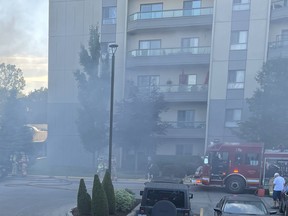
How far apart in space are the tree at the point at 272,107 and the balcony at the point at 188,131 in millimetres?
3575

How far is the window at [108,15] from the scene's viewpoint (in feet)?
57.0

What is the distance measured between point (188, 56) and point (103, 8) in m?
5.86

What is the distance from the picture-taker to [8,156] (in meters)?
12.7

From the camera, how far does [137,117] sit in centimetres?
1403

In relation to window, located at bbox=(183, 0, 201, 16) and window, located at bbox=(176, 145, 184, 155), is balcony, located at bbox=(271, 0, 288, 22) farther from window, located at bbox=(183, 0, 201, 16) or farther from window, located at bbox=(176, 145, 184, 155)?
window, located at bbox=(176, 145, 184, 155)

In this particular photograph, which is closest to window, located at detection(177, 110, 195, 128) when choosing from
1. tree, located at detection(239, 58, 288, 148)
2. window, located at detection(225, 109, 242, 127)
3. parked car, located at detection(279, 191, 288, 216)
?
window, located at detection(225, 109, 242, 127)

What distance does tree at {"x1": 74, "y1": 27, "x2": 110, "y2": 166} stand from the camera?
570 inches

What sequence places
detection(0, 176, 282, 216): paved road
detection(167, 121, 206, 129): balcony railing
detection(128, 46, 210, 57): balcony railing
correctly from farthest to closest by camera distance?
detection(167, 121, 206, 129): balcony railing < detection(128, 46, 210, 57): balcony railing < detection(0, 176, 282, 216): paved road

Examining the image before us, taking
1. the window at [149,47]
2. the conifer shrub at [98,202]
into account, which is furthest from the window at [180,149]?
the conifer shrub at [98,202]

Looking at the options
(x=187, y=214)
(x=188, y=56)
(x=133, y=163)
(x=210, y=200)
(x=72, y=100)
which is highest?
(x=188, y=56)

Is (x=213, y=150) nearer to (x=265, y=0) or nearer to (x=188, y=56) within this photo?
(x=188, y=56)

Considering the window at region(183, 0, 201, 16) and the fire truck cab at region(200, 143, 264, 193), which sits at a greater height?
the window at region(183, 0, 201, 16)

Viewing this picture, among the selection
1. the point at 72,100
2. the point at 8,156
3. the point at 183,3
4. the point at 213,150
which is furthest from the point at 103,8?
the point at 213,150

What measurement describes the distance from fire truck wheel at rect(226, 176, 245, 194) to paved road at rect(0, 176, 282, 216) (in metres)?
0.32
